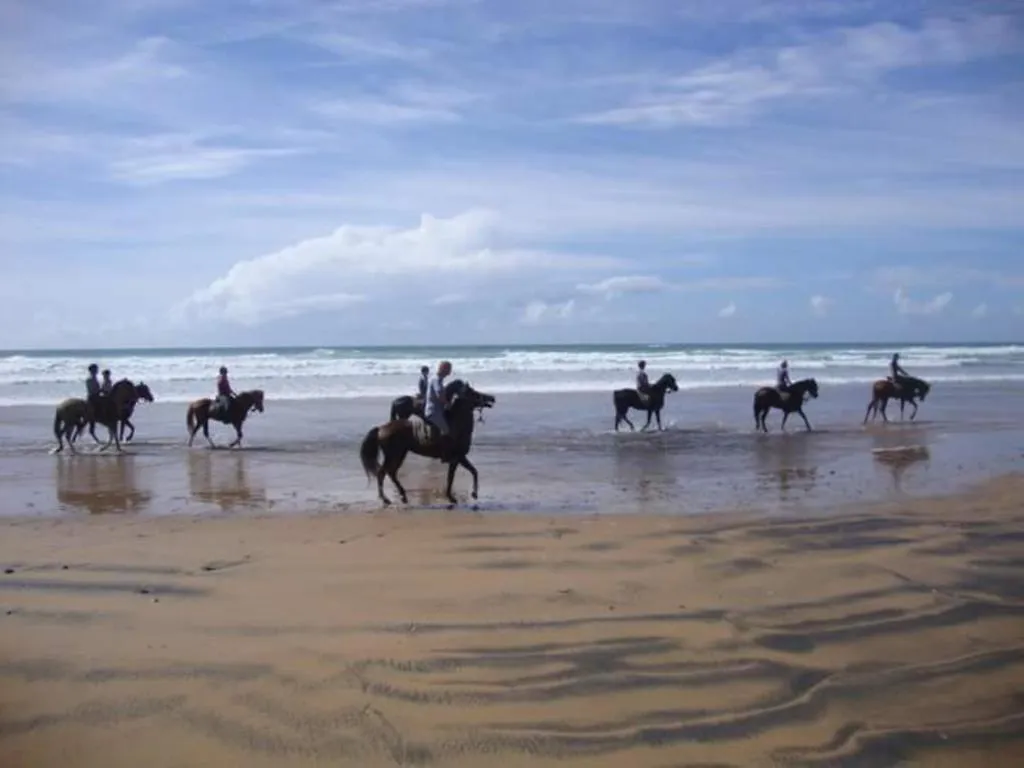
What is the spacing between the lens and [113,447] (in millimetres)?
19312

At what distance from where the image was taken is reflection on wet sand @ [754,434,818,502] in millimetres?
12488

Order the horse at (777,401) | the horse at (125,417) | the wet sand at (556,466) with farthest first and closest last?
1. the horse at (777,401)
2. the horse at (125,417)
3. the wet sand at (556,466)

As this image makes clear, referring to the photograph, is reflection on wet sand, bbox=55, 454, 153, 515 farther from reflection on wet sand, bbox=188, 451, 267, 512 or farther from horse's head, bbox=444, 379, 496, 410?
horse's head, bbox=444, 379, 496, 410

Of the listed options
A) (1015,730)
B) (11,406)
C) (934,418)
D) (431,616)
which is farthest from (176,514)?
(11,406)

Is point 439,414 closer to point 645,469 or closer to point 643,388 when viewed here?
point 645,469

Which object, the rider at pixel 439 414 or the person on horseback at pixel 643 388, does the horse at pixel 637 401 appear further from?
the rider at pixel 439 414

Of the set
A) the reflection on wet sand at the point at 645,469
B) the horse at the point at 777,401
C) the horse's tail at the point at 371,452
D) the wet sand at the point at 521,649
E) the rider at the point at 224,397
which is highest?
the rider at the point at 224,397

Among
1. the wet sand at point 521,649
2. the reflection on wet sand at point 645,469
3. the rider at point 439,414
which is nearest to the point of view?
the wet sand at point 521,649

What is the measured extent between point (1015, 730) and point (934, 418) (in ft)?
68.4

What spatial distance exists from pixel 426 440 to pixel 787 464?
6555mm

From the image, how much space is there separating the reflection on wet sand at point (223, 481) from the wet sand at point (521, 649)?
280 centimetres

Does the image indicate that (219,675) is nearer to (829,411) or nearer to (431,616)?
(431,616)

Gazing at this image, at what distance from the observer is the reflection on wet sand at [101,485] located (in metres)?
11.9

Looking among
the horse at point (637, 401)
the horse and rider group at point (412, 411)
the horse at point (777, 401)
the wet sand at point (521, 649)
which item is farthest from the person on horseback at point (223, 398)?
the horse at point (777, 401)
